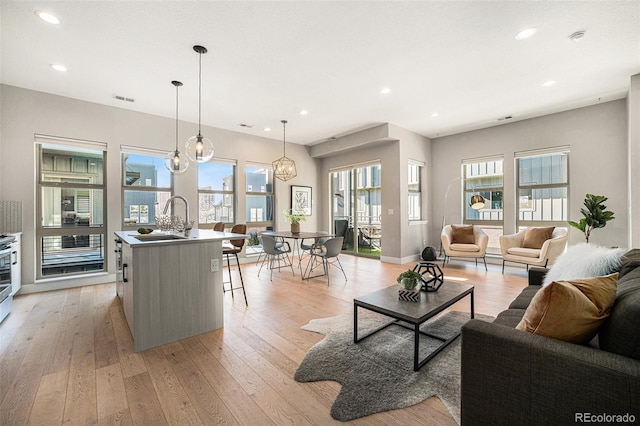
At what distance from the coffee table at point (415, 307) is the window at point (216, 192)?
442 cm

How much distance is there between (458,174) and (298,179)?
3.81m

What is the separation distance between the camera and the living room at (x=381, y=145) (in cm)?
381

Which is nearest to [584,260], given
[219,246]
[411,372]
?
[411,372]

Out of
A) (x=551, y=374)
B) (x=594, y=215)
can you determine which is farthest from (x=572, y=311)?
(x=594, y=215)

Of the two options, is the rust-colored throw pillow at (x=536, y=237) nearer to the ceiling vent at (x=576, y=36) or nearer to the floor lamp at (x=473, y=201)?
the floor lamp at (x=473, y=201)

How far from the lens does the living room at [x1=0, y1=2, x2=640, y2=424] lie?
12.5 feet

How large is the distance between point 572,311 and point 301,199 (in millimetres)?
6431

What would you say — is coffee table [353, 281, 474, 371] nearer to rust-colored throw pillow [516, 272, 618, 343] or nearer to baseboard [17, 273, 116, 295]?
rust-colored throw pillow [516, 272, 618, 343]

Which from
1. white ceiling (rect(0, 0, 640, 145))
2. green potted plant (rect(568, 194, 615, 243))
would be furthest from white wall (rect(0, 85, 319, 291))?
green potted plant (rect(568, 194, 615, 243))

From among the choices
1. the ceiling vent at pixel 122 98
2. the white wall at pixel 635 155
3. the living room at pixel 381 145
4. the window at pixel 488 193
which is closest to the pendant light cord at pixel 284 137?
the living room at pixel 381 145

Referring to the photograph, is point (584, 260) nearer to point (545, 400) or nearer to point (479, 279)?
point (545, 400)

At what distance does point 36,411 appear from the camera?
5.37ft

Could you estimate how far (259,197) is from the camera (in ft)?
22.0

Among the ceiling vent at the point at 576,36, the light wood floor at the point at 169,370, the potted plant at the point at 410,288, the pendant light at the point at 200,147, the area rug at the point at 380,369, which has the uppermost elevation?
the ceiling vent at the point at 576,36
